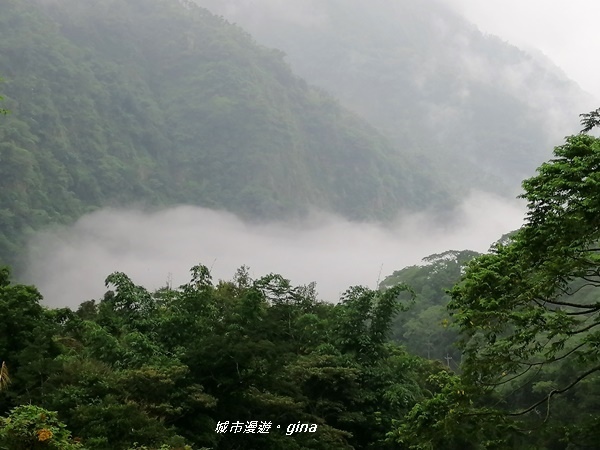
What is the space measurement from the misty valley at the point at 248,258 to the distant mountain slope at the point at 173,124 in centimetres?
51

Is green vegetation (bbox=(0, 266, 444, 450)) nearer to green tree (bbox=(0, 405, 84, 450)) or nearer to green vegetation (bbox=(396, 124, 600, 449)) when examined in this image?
green tree (bbox=(0, 405, 84, 450))

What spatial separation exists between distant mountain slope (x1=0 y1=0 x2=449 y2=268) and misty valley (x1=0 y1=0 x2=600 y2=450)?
51 centimetres

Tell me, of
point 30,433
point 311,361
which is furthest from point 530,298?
point 311,361

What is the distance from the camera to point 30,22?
134 metres

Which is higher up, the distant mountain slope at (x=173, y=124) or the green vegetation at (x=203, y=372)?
the distant mountain slope at (x=173, y=124)

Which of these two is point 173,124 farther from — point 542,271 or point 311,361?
point 542,271

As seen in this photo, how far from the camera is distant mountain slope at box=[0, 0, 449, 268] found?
112 metres

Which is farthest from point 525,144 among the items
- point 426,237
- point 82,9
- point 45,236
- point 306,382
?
point 306,382

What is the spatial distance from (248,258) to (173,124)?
35040 mm

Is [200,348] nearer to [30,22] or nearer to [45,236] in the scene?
[45,236]

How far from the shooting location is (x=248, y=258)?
132500 mm

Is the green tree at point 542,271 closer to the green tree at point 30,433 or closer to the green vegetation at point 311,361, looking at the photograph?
the green vegetation at point 311,361

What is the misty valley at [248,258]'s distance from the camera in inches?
369

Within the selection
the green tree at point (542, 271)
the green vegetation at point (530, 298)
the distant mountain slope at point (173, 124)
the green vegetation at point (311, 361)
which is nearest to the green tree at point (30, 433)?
the green vegetation at point (311, 361)
